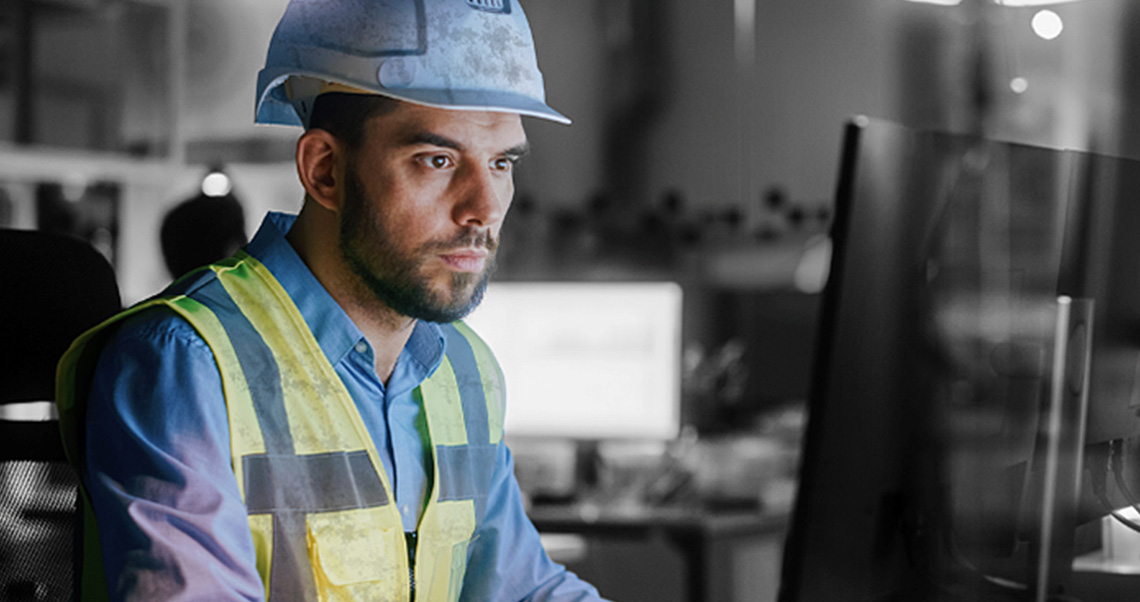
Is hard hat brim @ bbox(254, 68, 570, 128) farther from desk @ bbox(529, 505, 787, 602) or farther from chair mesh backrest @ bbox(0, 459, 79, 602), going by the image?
desk @ bbox(529, 505, 787, 602)

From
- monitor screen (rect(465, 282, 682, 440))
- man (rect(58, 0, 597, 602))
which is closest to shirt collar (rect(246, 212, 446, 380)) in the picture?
man (rect(58, 0, 597, 602))

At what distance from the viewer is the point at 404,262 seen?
3.46 feet

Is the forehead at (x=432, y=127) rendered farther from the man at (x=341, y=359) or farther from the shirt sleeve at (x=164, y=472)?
the shirt sleeve at (x=164, y=472)

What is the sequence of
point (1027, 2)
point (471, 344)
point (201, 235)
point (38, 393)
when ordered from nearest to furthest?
point (38, 393), point (471, 344), point (201, 235), point (1027, 2)

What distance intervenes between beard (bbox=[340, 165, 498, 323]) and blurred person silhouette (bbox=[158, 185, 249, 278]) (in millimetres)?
782

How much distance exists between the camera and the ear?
41.7 inches

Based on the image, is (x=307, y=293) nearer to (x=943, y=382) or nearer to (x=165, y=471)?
(x=165, y=471)

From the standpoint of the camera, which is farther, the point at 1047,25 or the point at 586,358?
the point at 1047,25

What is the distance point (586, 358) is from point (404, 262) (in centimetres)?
176

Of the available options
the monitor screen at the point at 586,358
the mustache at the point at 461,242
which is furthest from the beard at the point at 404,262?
the monitor screen at the point at 586,358

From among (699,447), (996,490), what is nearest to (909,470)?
(996,490)

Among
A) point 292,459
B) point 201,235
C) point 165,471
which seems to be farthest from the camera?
point 201,235

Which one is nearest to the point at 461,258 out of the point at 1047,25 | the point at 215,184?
the point at 215,184

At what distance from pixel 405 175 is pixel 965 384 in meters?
0.49
